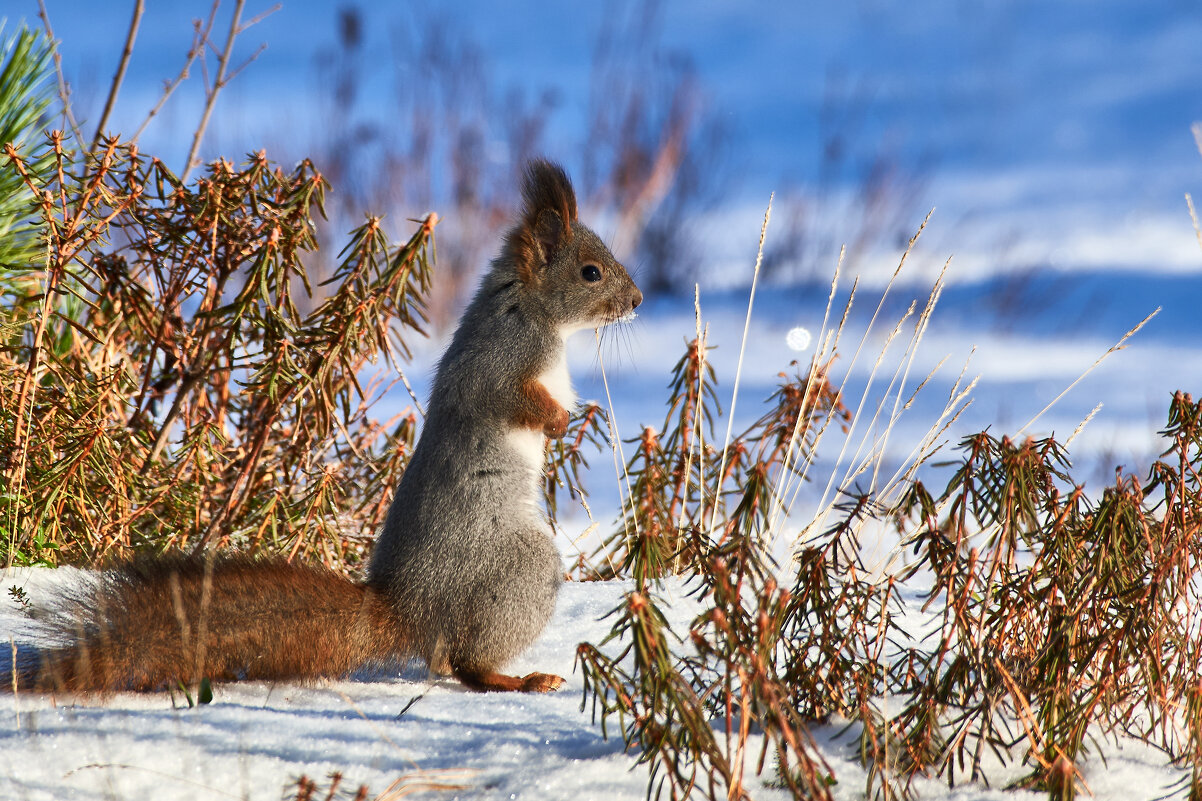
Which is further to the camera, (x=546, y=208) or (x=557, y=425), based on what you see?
(x=546, y=208)

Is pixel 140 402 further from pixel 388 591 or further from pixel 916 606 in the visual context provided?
pixel 916 606

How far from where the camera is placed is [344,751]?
2.44m

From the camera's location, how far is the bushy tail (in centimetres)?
286

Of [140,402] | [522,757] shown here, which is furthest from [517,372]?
[140,402]

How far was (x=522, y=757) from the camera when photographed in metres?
2.42

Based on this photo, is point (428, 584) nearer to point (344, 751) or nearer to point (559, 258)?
point (344, 751)

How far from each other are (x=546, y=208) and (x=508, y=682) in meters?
1.75

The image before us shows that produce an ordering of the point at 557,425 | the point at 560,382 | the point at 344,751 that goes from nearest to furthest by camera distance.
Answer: the point at 344,751
the point at 557,425
the point at 560,382

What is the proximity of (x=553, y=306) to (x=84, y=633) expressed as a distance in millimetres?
1857

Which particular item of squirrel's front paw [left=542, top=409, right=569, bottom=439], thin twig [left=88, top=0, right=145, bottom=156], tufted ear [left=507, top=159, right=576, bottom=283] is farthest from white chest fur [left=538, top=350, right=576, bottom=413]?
thin twig [left=88, top=0, right=145, bottom=156]

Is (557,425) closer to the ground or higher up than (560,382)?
closer to the ground

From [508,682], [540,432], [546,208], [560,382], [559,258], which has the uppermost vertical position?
[546,208]

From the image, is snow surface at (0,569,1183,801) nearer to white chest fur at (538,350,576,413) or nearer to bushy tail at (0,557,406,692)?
bushy tail at (0,557,406,692)

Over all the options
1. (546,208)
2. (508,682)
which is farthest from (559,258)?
(508,682)
